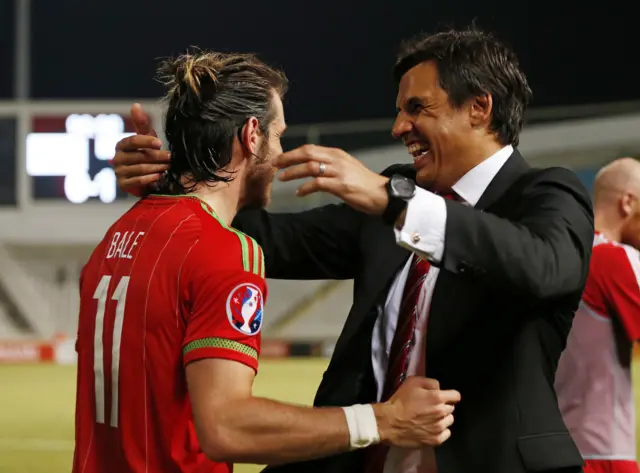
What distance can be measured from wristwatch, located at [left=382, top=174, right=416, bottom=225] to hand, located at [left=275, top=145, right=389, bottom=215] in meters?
0.01

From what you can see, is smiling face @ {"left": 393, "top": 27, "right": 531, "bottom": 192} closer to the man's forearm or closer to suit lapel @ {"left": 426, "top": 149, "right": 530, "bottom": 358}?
suit lapel @ {"left": 426, "top": 149, "right": 530, "bottom": 358}

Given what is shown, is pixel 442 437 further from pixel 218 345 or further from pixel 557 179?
pixel 557 179

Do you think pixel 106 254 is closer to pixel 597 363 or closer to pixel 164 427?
pixel 164 427

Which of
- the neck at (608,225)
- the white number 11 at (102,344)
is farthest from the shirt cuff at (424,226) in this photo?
the neck at (608,225)

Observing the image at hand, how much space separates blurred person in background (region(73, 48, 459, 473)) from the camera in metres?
2.07

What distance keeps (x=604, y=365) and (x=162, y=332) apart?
2164 millimetres

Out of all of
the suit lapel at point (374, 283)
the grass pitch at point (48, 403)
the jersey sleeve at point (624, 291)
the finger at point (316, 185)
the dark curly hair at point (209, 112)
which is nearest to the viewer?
the finger at point (316, 185)

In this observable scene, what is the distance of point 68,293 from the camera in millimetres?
17156

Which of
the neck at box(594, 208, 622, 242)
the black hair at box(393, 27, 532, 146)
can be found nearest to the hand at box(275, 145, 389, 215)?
the black hair at box(393, 27, 532, 146)

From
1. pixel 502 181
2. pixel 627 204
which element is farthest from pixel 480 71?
pixel 627 204

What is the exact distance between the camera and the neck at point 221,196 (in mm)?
2404

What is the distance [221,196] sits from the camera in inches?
95.3

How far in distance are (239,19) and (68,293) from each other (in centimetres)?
1464

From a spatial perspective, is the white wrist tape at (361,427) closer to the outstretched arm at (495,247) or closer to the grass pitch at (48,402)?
the outstretched arm at (495,247)
